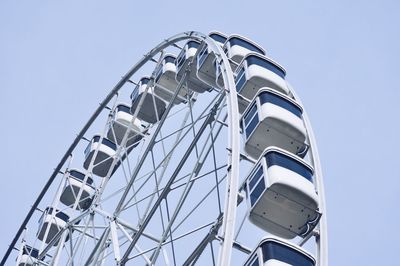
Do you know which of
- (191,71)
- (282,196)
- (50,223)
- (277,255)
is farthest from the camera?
(50,223)

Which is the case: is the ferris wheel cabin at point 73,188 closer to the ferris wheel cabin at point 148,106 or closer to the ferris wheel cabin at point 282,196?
the ferris wheel cabin at point 148,106

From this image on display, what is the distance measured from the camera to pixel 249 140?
1352 cm

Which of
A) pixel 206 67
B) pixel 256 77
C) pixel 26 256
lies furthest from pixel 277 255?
pixel 26 256

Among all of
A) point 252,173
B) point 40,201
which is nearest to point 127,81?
point 40,201

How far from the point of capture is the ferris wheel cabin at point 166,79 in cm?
1897

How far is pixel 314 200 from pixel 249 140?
1822mm

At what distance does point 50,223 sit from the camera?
21094 mm

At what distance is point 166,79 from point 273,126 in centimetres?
608

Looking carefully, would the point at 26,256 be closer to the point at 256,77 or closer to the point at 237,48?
the point at 237,48

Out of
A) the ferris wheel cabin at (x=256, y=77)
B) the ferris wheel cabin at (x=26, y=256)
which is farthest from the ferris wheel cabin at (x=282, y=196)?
the ferris wheel cabin at (x=26, y=256)

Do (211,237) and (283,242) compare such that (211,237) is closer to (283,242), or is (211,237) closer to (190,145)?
(283,242)

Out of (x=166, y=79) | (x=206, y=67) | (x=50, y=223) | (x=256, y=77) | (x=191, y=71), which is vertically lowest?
(x=50, y=223)

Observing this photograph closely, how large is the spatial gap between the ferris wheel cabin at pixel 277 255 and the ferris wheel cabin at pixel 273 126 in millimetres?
2986

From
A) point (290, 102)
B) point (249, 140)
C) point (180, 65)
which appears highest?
point (180, 65)
